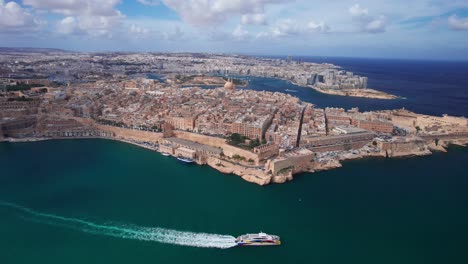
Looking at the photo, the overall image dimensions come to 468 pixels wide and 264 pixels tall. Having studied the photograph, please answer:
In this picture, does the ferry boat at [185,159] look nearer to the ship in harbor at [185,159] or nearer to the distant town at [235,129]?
the ship in harbor at [185,159]

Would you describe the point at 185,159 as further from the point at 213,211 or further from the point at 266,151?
the point at 213,211

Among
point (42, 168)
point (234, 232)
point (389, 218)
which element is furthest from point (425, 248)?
point (42, 168)

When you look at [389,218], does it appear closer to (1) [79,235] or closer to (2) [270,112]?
(1) [79,235]

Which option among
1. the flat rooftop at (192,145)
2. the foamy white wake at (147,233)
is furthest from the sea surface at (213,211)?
the flat rooftop at (192,145)

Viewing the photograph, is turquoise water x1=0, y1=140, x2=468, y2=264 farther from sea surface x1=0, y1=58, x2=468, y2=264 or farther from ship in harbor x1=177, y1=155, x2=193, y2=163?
ship in harbor x1=177, y1=155, x2=193, y2=163

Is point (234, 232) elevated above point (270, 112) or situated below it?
below

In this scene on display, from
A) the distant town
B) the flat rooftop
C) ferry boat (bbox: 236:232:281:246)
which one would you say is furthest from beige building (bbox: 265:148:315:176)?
ferry boat (bbox: 236:232:281:246)
